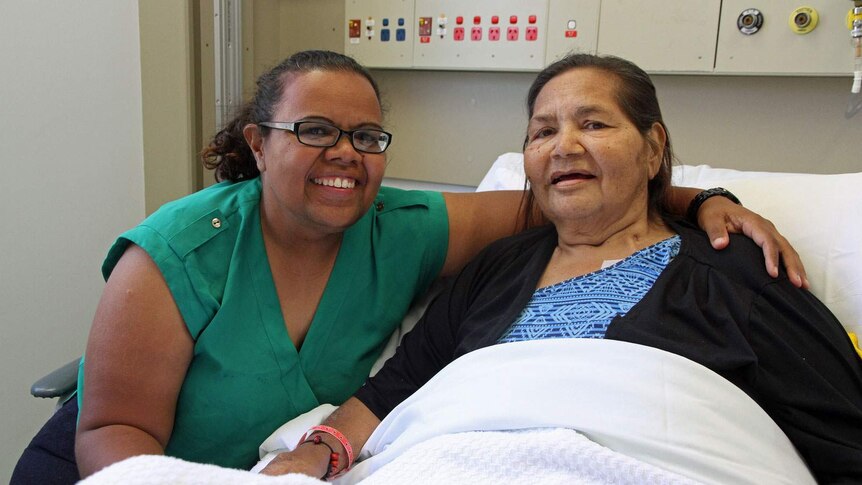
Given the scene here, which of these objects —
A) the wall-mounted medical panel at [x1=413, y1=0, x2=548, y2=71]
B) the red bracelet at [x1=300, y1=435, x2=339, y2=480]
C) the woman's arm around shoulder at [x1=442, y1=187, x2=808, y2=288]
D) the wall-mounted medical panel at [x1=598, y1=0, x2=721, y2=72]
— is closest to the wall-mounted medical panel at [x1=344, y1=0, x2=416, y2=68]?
the wall-mounted medical panel at [x1=413, y1=0, x2=548, y2=71]

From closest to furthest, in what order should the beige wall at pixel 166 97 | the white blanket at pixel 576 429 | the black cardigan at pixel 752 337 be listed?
the white blanket at pixel 576 429 < the black cardigan at pixel 752 337 < the beige wall at pixel 166 97

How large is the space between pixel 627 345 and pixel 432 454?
343mm

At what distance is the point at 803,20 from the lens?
6.59 feet

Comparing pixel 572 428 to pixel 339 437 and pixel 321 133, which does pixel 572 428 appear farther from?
pixel 321 133

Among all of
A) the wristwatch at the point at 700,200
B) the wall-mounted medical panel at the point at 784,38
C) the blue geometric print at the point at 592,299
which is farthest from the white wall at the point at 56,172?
the wall-mounted medical panel at the point at 784,38

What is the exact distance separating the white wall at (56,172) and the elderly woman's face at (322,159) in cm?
114

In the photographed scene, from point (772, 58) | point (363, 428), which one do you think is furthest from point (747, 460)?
point (772, 58)

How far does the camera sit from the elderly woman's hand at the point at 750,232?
3.58 feet

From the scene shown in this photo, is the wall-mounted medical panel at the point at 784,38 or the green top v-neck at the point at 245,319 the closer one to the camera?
the green top v-neck at the point at 245,319

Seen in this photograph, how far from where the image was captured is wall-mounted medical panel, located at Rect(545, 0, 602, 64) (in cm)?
230

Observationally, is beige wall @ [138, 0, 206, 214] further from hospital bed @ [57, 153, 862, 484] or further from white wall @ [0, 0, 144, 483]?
hospital bed @ [57, 153, 862, 484]

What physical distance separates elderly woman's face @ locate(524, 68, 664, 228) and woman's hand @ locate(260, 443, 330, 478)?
24.4 inches

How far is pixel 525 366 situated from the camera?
99 centimetres

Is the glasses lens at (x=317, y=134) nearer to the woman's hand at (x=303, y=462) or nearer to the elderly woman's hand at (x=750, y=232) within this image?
the woman's hand at (x=303, y=462)
